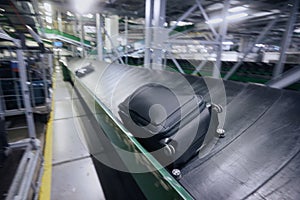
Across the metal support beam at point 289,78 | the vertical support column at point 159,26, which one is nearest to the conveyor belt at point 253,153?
the metal support beam at point 289,78

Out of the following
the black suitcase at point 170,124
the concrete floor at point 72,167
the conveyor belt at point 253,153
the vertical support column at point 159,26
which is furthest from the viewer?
the vertical support column at point 159,26

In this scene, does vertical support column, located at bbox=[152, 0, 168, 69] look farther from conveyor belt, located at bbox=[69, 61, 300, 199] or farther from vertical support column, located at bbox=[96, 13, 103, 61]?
vertical support column, located at bbox=[96, 13, 103, 61]

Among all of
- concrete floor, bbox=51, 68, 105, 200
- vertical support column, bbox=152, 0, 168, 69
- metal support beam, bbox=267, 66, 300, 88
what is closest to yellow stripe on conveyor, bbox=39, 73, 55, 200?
concrete floor, bbox=51, 68, 105, 200

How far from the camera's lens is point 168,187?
0.72 meters

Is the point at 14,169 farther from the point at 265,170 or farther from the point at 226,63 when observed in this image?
the point at 226,63

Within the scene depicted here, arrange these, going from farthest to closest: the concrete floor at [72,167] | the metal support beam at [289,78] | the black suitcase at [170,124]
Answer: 1. the concrete floor at [72,167]
2. the metal support beam at [289,78]
3. the black suitcase at [170,124]

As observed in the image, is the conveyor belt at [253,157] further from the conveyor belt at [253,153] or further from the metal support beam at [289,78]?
the metal support beam at [289,78]

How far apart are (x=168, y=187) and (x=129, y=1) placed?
416cm

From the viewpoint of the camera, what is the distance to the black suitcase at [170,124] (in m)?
0.95

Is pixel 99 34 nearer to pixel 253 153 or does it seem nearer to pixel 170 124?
pixel 170 124

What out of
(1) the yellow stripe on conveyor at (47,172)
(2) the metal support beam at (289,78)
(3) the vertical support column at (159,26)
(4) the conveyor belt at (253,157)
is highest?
(3) the vertical support column at (159,26)

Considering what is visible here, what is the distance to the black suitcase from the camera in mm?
949

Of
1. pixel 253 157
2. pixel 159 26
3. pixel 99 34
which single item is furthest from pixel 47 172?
pixel 99 34

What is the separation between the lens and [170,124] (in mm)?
992
